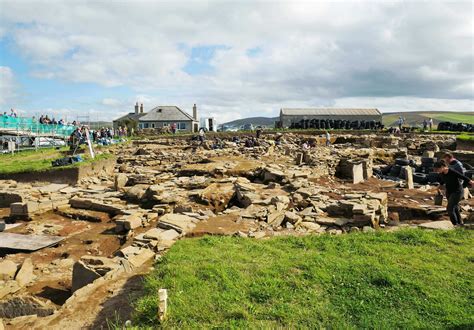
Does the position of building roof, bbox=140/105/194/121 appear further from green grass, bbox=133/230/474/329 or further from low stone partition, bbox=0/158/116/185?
green grass, bbox=133/230/474/329

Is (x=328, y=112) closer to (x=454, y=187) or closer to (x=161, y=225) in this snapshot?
(x=454, y=187)

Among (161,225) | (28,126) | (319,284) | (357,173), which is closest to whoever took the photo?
(319,284)

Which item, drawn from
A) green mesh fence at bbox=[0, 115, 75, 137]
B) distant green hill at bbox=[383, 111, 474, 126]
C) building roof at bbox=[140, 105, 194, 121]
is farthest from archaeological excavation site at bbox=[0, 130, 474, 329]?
distant green hill at bbox=[383, 111, 474, 126]

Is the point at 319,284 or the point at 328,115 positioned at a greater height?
the point at 328,115

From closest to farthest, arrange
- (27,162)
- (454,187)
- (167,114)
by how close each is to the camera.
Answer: (454,187), (27,162), (167,114)

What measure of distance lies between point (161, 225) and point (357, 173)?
35.5 ft

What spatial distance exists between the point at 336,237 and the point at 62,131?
92.1ft

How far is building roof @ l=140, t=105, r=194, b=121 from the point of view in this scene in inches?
2227

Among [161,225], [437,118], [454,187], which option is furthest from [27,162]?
[437,118]

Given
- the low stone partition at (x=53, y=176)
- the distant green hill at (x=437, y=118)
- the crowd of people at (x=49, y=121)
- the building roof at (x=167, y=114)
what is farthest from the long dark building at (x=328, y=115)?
the low stone partition at (x=53, y=176)

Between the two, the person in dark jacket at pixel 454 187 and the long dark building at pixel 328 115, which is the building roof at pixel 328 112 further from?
the person in dark jacket at pixel 454 187

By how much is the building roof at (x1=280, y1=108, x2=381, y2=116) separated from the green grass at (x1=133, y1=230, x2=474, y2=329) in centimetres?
5238

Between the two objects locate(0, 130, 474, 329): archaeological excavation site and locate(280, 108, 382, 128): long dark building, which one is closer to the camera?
locate(0, 130, 474, 329): archaeological excavation site

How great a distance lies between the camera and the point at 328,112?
192 feet
